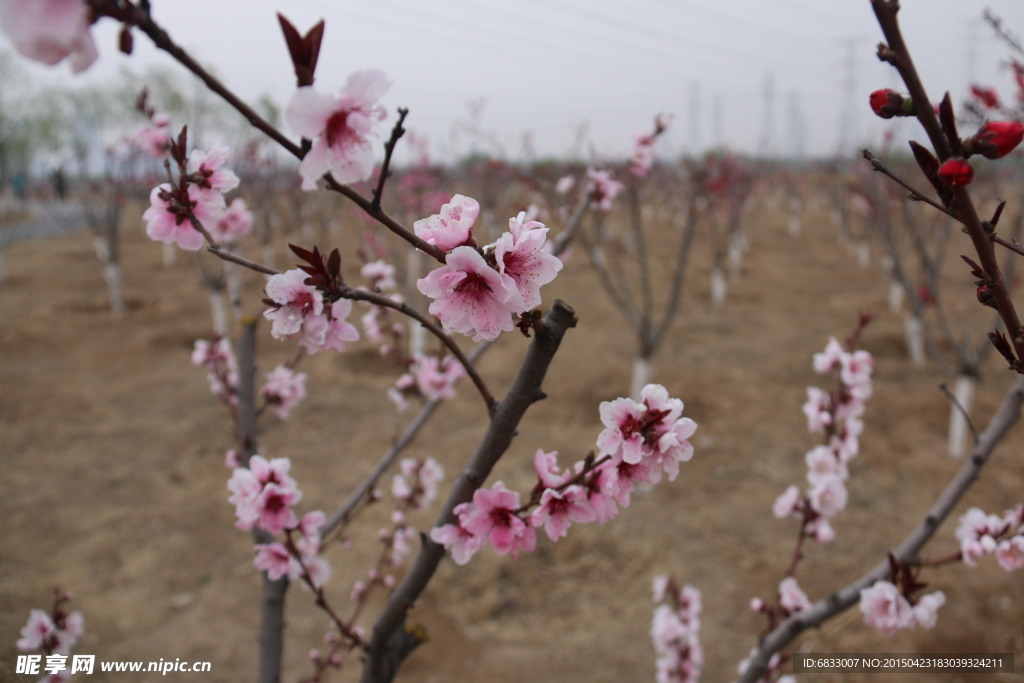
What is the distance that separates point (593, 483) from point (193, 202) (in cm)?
80

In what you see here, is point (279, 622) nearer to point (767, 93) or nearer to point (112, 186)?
point (112, 186)

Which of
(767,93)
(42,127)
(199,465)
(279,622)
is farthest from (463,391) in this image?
(767,93)

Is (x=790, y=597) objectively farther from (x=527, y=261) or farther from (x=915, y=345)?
(x=915, y=345)

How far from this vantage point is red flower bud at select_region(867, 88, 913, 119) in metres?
0.69

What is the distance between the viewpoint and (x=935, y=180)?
69cm

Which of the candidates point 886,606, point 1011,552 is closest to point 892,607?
point 886,606

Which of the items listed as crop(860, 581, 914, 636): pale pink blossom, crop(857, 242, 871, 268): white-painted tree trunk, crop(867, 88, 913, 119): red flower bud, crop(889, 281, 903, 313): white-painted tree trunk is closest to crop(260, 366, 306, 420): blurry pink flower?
crop(860, 581, 914, 636): pale pink blossom

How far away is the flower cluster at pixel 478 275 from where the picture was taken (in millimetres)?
767

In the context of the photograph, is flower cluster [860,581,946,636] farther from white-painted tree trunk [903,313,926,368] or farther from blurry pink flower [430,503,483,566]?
white-painted tree trunk [903,313,926,368]

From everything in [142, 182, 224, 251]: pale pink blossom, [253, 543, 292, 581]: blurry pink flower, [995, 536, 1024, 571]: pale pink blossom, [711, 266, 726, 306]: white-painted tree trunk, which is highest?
[711, 266, 726, 306]: white-painted tree trunk

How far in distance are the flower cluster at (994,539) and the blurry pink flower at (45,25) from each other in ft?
6.34

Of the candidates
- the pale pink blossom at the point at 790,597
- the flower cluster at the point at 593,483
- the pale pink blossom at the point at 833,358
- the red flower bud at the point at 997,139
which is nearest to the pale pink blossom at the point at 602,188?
the pale pink blossom at the point at 833,358

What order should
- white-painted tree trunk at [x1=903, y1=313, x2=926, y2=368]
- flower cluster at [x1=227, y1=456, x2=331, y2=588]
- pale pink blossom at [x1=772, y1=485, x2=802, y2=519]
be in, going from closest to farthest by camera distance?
1. flower cluster at [x1=227, y1=456, x2=331, y2=588]
2. pale pink blossom at [x1=772, y1=485, x2=802, y2=519]
3. white-painted tree trunk at [x1=903, y1=313, x2=926, y2=368]

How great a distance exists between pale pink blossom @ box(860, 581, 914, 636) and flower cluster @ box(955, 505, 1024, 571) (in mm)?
200
